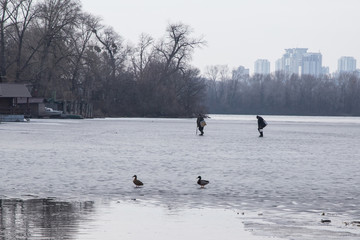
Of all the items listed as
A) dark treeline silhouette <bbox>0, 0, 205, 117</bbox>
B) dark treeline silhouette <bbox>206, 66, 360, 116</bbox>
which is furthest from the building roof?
dark treeline silhouette <bbox>206, 66, 360, 116</bbox>

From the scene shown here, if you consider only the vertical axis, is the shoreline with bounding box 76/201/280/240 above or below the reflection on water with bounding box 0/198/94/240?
below

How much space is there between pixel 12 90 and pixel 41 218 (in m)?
71.4

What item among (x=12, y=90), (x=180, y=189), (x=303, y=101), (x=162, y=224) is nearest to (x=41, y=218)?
(x=162, y=224)

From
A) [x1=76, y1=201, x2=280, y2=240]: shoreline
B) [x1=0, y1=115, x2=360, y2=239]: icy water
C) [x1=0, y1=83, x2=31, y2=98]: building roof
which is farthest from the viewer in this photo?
[x1=0, y1=83, x2=31, y2=98]: building roof

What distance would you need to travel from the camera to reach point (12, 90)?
8144 centimetres

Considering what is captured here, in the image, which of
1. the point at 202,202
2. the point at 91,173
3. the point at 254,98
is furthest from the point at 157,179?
the point at 254,98

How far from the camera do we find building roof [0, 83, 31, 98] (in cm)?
8031

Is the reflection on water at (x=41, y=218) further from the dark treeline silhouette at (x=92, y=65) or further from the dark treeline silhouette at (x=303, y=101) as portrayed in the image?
the dark treeline silhouette at (x=303, y=101)

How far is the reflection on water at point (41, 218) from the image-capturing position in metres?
10.6

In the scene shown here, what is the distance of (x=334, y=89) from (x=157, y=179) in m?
180

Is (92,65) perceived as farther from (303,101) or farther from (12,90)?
(303,101)

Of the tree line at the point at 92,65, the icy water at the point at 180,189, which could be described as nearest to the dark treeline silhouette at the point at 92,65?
the tree line at the point at 92,65

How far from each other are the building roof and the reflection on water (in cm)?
6736

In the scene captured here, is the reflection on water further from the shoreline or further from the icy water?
the shoreline
